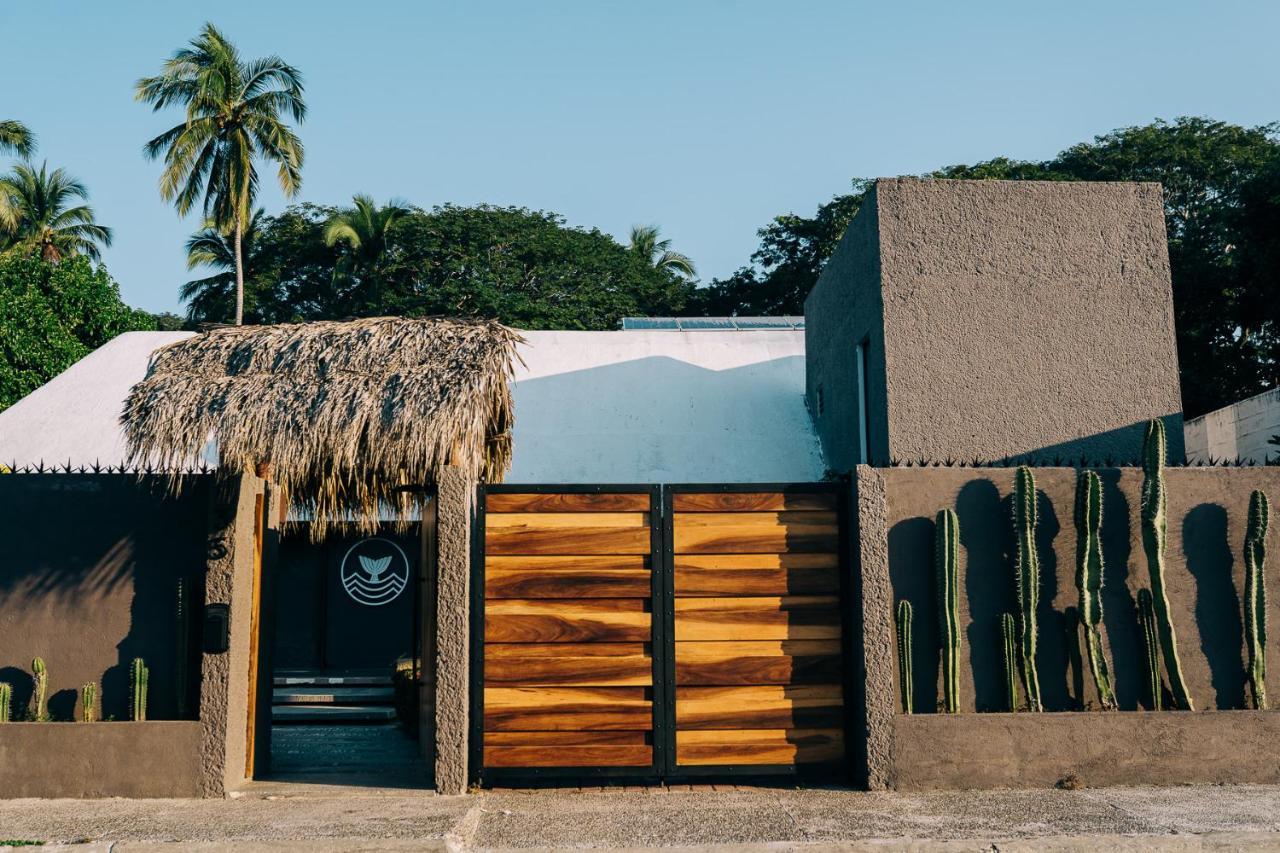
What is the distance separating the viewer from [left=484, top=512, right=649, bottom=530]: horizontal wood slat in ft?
24.9

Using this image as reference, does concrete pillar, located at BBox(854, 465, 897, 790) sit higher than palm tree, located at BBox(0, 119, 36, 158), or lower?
lower

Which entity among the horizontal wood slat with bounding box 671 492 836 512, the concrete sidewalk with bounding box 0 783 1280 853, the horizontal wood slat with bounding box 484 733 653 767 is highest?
the horizontal wood slat with bounding box 671 492 836 512

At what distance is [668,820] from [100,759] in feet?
12.5

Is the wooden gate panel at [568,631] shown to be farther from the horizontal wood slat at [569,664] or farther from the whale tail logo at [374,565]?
the whale tail logo at [374,565]

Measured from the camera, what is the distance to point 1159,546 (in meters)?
7.55

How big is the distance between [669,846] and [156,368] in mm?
5032

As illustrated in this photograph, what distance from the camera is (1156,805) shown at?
674 centimetres

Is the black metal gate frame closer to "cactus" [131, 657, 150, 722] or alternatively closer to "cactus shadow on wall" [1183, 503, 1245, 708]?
"cactus" [131, 657, 150, 722]

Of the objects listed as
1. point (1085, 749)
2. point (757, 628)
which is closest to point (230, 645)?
point (757, 628)

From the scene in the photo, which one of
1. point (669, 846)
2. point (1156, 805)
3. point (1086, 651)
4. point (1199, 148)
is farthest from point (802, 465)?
point (1199, 148)

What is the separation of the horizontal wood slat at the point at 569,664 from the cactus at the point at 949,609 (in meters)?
1.97

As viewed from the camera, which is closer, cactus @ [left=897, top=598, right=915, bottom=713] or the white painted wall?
cactus @ [left=897, top=598, right=915, bottom=713]

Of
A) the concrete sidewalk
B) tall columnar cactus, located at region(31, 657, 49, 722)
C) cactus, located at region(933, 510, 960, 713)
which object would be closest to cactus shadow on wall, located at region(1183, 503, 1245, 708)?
the concrete sidewalk

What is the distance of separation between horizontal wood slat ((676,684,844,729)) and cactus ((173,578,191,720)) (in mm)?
3389
